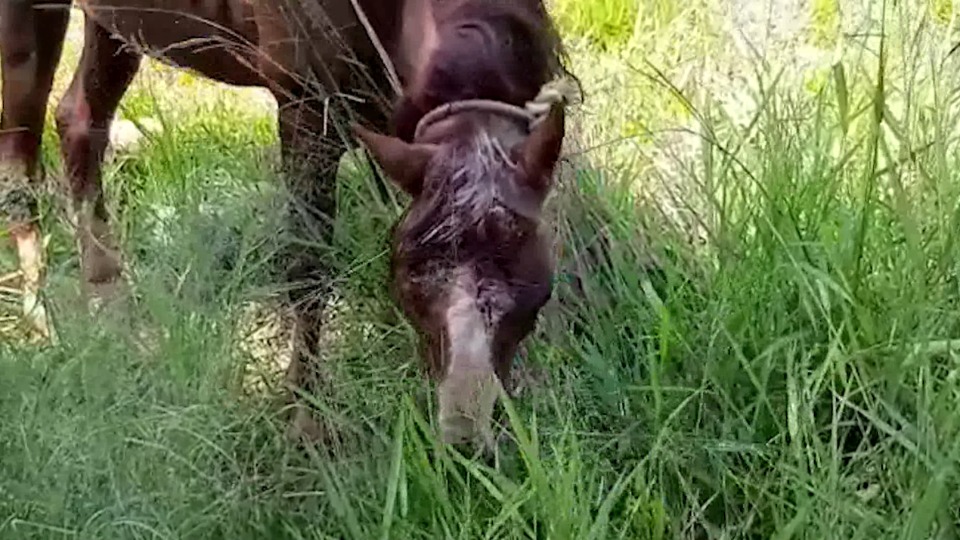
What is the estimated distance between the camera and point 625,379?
2537 mm

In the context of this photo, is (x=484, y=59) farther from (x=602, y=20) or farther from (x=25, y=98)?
(x=602, y=20)

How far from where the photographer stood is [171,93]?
13.6ft

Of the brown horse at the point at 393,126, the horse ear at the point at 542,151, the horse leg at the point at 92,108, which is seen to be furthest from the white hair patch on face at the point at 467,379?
the horse leg at the point at 92,108

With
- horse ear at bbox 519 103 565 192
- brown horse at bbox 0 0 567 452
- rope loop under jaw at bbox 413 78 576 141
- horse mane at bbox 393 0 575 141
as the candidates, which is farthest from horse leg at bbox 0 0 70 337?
horse ear at bbox 519 103 565 192

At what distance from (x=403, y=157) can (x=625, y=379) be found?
0.58 metres

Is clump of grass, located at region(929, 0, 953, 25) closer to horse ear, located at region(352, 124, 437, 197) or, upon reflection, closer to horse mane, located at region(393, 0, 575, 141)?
horse mane, located at region(393, 0, 575, 141)

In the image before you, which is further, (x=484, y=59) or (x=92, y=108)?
(x=92, y=108)

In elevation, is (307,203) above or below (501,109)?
below

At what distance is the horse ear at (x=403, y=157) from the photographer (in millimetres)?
2232

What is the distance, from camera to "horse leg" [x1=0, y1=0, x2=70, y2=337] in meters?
3.52

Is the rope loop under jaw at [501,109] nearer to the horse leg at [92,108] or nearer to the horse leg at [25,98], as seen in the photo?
the horse leg at [25,98]

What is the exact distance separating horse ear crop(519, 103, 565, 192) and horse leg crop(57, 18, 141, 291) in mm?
1770

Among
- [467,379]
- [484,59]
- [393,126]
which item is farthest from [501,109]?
[467,379]

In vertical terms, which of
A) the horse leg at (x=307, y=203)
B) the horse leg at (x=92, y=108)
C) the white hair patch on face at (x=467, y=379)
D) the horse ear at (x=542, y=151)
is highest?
the horse ear at (x=542, y=151)
